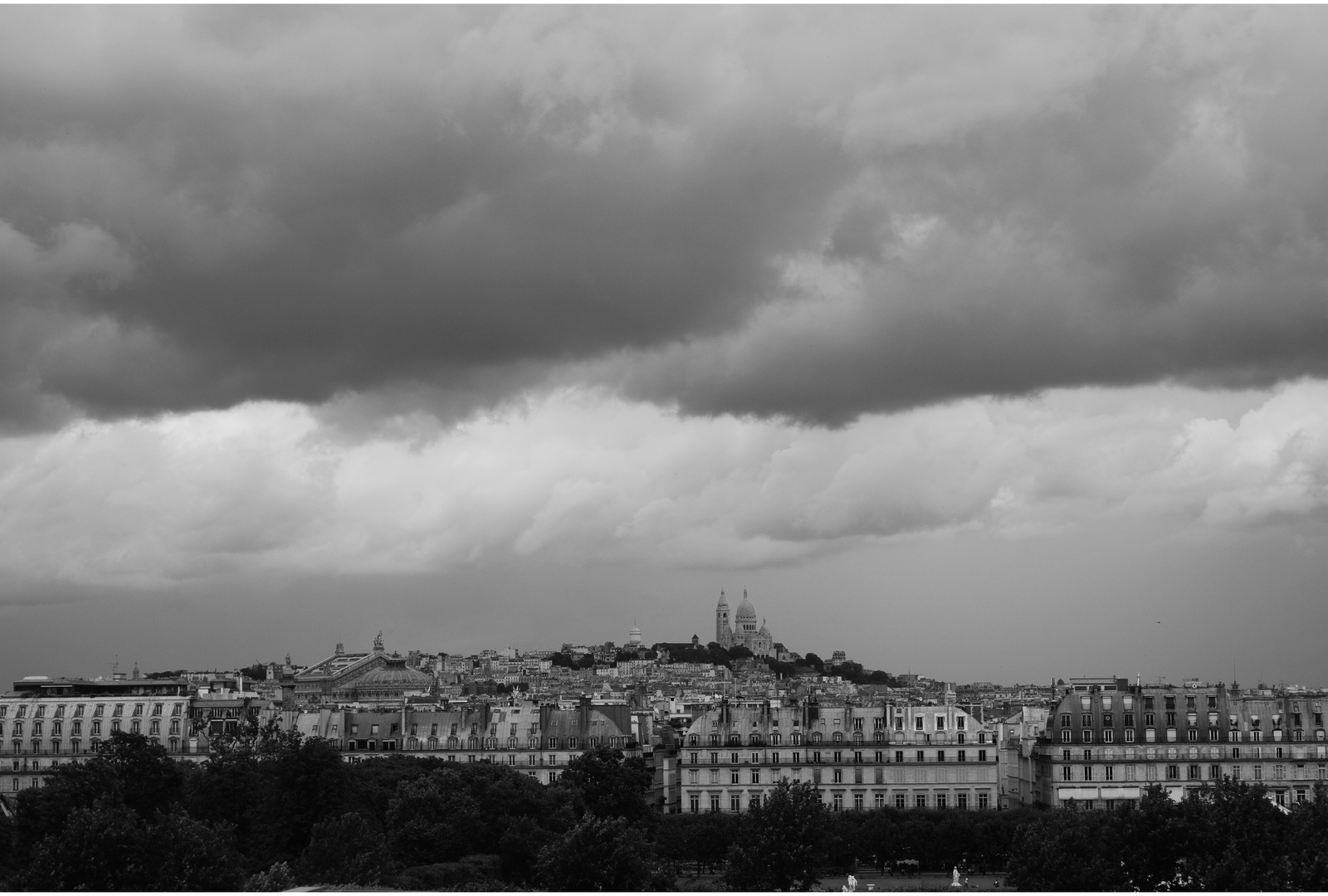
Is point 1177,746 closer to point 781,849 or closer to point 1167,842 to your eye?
point 1167,842

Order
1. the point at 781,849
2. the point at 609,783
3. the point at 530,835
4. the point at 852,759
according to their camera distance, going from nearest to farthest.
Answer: the point at 781,849
the point at 530,835
the point at 609,783
the point at 852,759

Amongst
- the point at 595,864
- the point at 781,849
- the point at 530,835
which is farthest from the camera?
the point at 530,835

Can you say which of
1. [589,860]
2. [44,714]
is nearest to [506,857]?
[589,860]

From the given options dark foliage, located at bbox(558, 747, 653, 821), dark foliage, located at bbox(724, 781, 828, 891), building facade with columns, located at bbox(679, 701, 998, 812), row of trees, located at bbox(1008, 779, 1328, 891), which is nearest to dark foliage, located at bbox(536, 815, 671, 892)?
dark foliage, located at bbox(724, 781, 828, 891)

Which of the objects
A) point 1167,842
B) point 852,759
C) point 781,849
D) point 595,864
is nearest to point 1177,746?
point 852,759

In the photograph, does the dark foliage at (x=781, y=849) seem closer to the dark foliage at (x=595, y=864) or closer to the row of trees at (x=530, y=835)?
the row of trees at (x=530, y=835)

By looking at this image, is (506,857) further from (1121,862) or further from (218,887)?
(1121,862)

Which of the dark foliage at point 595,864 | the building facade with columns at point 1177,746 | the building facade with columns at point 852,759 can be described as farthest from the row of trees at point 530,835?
the building facade with columns at point 1177,746

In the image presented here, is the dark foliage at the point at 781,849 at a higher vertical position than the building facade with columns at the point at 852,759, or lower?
lower
